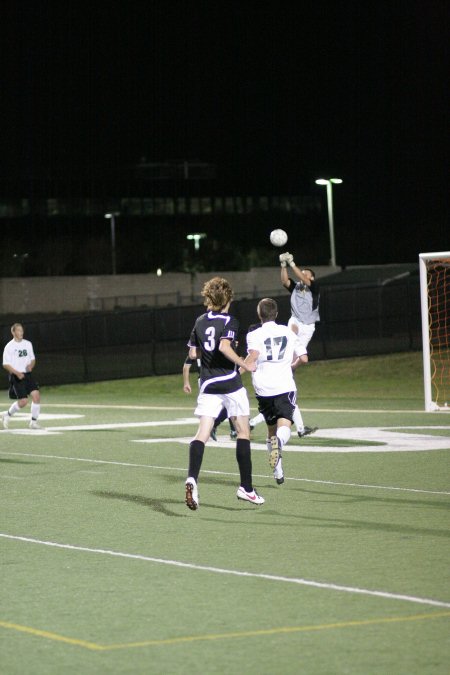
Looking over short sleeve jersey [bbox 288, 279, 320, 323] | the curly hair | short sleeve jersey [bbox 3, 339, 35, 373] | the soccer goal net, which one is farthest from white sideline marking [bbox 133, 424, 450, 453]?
the curly hair

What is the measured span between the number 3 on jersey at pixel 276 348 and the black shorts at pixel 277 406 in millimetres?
424

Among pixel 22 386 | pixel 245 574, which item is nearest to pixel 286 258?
pixel 22 386

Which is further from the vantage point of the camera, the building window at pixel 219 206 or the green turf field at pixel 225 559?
the building window at pixel 219 206

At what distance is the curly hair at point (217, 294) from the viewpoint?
1140 cm

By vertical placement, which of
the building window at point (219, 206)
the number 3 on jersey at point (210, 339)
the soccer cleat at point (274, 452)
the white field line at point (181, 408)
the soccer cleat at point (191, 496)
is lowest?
the white field line at point (181, 408)

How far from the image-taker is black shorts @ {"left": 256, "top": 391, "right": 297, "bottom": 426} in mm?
13000

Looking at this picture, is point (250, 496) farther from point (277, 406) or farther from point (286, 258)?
point (286, 258)

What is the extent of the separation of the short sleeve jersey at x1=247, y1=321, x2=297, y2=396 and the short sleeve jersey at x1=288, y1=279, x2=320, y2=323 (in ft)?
17.7

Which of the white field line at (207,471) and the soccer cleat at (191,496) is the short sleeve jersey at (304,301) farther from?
the soccer cleat at (191,496)

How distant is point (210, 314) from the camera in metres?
11.5

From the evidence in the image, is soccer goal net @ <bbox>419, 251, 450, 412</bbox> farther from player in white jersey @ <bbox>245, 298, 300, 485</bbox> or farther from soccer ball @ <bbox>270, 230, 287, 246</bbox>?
player in white jersey @ <bbox>245, 298, 300, 485</bbox>

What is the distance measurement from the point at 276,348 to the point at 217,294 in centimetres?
163

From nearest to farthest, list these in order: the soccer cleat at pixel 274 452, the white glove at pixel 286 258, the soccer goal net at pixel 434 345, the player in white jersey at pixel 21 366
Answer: the soccer cleat at pixel 274 452, the white glove at pixel 286 258, the soccer goal net at pixel 434 345, the player in white jersey at pixel 21 366

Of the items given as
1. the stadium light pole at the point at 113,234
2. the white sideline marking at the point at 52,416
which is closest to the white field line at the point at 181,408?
the white sideline marking at the point at 52,416
